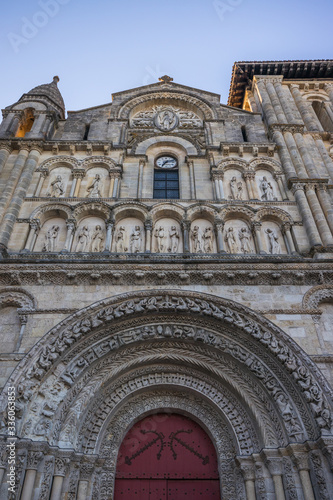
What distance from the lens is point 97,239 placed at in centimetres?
952

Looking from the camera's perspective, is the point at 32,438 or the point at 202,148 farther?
the point at 202,148

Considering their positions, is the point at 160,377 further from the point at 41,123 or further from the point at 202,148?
the point at 41,123

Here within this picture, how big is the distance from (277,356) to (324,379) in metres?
0.90

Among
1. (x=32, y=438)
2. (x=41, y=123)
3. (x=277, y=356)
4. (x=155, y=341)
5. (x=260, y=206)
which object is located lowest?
(x=32, y=438)

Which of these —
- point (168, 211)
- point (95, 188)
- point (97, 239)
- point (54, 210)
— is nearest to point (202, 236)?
point (168, 211)

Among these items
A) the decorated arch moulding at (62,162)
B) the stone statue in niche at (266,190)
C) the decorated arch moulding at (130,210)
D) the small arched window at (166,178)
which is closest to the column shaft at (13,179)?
the decorated arch moulding at (62,162)

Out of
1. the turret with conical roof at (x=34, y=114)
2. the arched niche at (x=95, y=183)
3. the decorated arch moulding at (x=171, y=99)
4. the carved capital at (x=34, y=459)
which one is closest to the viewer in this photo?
the carved capital at (x=34, y=459)

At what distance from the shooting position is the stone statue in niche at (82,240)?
9.30 m

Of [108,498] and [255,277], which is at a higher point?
[255,277]

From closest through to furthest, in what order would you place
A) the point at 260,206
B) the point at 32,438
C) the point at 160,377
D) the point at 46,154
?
the point at 32,438 → the point at 160,377 → the point at 260,206 → the point at 46,154

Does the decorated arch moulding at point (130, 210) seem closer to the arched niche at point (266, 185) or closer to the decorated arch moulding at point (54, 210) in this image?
the decorated arch moulding at point (54, 210)

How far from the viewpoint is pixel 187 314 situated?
8023 mm

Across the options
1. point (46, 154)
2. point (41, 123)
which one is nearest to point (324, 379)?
point (46, 154)

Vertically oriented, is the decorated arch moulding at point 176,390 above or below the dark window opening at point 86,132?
below
